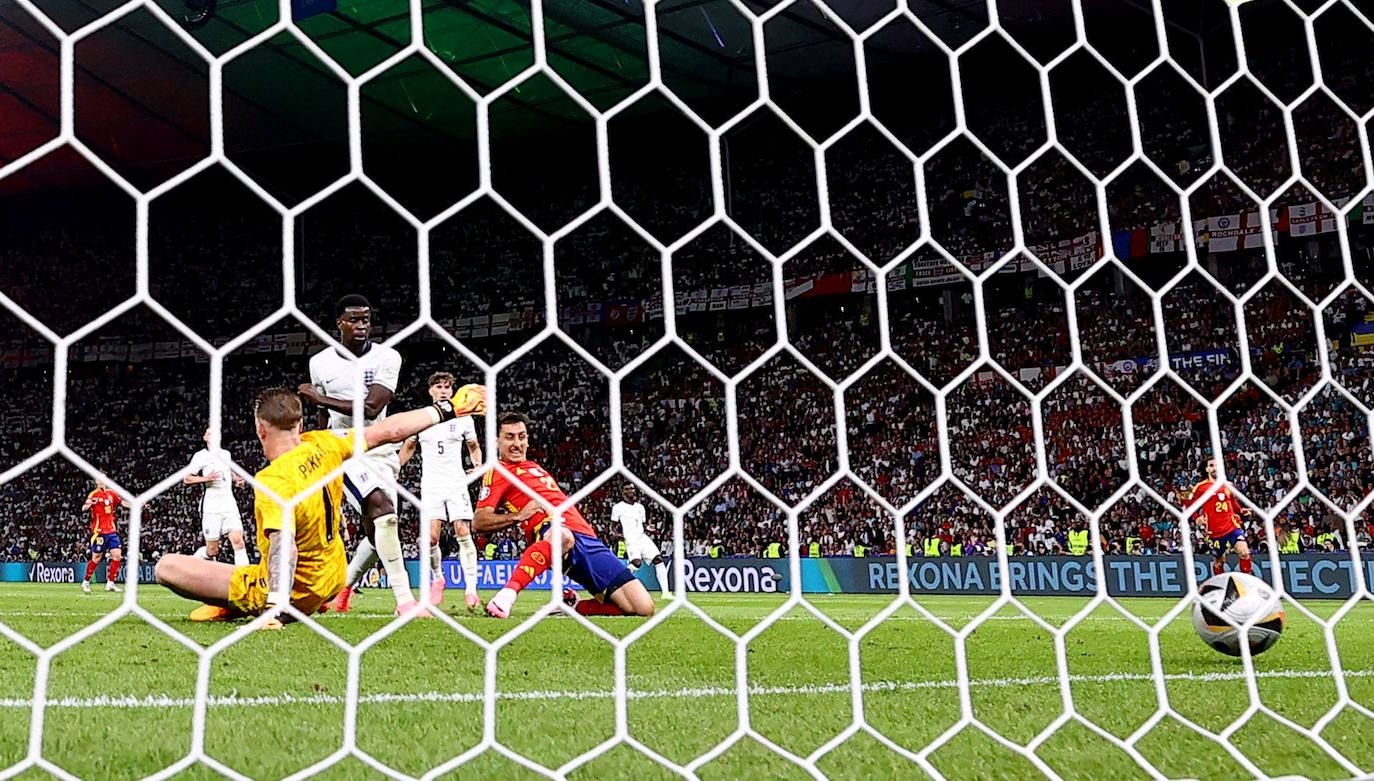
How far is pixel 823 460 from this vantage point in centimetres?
1462

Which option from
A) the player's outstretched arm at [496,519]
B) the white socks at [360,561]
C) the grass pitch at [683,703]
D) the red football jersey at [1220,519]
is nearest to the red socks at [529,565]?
the player's outstretched arm at [496,519]

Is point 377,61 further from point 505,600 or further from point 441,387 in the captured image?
point 505,600

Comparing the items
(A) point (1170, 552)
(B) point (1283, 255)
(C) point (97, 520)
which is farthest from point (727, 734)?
(B) point (1283, 255)

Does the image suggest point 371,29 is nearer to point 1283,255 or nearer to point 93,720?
point 1283,255

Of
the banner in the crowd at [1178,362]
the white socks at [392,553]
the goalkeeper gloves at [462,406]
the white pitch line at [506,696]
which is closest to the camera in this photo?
the goalkeeper gloves at [462,406]

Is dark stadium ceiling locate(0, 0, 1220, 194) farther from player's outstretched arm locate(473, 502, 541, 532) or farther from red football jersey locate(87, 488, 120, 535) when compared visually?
player's outstretched arm locate(473, 502, 541, 532)

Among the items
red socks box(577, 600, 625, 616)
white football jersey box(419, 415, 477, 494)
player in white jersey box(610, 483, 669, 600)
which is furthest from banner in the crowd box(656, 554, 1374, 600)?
red socks box(577, 600, 625, 616)

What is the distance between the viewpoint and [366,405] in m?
2.63

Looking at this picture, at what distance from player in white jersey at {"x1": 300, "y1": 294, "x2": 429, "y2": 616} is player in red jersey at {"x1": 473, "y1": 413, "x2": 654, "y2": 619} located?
1.50ft

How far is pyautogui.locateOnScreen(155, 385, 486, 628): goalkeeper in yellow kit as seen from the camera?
323 cm

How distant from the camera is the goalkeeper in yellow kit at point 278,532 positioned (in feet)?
10.6

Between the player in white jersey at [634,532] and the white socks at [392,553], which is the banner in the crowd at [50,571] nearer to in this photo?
the player in white jersey at [634,532]

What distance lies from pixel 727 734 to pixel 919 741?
1.17 ft

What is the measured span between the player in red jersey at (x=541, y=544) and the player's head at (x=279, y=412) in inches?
50.2
